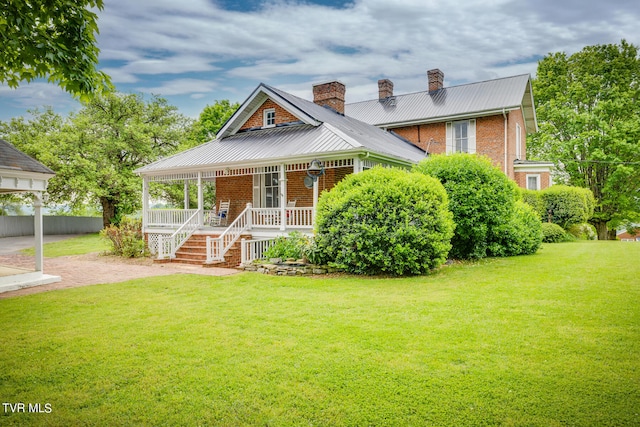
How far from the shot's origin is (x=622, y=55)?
94.2ft

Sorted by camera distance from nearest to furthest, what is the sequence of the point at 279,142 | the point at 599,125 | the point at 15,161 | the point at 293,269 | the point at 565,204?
the point at 15,161, the point at 293,269, the point at 279,142, the point at 565,204, the point at 599,125

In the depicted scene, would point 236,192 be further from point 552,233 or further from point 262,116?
point 552,233

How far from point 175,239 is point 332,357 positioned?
1154cm

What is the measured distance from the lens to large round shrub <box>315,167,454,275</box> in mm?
9555

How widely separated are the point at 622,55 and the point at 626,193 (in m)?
9.96

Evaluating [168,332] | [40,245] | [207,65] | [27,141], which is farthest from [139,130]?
[168,332]

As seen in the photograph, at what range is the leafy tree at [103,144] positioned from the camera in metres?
26.0

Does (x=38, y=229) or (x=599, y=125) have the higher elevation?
(x=599, y=125)

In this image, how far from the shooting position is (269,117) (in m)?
18.4

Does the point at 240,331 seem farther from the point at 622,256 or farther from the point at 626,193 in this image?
the point at 626,193

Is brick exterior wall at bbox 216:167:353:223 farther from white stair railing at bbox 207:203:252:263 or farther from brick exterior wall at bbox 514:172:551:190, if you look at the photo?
brick exterior wall at bbox 514:172:551:190

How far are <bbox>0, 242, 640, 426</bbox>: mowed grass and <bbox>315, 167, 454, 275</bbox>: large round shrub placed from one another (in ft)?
5.65

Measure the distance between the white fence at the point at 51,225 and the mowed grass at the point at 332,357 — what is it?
88.7 feet

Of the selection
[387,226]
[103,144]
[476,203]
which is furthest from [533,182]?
[103,144]
